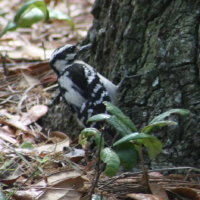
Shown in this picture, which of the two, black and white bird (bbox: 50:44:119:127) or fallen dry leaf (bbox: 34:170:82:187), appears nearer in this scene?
fallen dry leaf (bbox: 34:170:82:187)

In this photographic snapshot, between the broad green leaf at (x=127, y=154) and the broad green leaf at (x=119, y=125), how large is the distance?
66 mm

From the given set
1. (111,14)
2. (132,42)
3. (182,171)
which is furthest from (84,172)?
(111,14)

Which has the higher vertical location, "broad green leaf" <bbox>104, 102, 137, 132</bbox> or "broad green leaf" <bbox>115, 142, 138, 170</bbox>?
"broad green leaf" <bbox>104, 102, 137, 132</bbox>

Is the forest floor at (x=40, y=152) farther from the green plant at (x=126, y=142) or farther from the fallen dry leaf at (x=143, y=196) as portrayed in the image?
the green plant at (x=126, y=142)

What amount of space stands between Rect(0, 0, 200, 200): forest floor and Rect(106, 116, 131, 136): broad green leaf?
217 millimetres

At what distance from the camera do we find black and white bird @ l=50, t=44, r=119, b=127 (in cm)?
346

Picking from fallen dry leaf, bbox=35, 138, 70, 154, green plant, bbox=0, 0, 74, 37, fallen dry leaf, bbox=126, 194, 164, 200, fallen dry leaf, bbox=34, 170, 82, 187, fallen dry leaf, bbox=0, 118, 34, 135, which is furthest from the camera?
green plant, bbox=0, 0, 74, 37

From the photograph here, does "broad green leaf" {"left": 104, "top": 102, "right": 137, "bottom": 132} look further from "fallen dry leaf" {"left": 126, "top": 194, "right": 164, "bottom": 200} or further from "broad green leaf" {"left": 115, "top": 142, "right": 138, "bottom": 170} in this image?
"fallen dry leaf" {"left": 126, "top": 194, "right": 164, "bottom": 200}

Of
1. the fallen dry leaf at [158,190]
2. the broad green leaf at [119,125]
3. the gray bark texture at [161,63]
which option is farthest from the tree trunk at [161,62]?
the broad green leaf at [119,125]

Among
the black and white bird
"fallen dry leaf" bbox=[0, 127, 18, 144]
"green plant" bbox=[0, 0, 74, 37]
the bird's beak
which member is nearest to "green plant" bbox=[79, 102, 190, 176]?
the black and white bird

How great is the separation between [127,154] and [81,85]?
4.11 feet

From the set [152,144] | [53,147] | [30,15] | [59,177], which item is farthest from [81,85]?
[30,15]

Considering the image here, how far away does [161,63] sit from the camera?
3104 mm

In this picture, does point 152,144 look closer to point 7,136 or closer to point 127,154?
point 127,154
